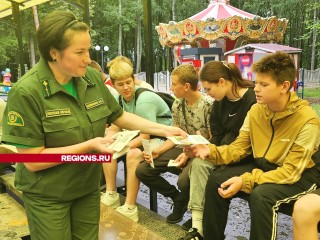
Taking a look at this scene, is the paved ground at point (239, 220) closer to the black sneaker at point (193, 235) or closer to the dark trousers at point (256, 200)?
the black sneaker at point (193, 235)

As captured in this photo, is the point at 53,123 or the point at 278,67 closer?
the point at 53,123

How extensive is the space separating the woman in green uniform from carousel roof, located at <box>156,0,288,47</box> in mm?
12821

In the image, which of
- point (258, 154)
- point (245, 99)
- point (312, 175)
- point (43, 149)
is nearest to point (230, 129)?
point (245, 99)

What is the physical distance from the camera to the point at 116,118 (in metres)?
2.12

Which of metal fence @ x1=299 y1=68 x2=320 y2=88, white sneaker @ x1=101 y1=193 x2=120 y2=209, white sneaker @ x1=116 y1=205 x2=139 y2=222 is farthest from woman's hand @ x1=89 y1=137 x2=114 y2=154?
metal fence @ x1=299 y1=68 x2=320 y2=88

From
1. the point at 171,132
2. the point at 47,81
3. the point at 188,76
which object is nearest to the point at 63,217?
the point at 47,81

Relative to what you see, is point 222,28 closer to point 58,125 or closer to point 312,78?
point 58,125

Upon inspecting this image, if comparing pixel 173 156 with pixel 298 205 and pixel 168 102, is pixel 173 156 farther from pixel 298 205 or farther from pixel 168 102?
pixel 298 205

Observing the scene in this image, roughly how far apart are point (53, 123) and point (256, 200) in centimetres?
122

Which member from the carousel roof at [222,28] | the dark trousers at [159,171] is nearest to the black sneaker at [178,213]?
the dark trousers at [159,171]

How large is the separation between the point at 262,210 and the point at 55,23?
4.89 feet

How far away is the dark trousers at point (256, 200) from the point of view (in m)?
2.07

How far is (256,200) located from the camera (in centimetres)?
210

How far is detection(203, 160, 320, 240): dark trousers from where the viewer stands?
207 centimetres
